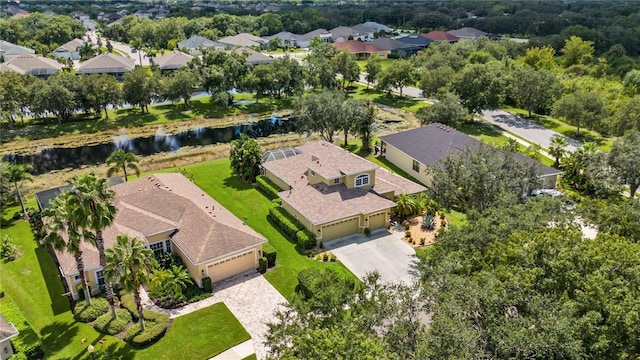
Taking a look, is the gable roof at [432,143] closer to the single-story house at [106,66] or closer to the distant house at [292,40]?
the single-story house at [106,66]

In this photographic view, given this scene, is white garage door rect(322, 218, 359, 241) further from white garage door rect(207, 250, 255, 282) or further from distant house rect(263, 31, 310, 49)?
distant house rect(263, 31, 310, 49)

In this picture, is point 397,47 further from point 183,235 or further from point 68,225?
point 68,225

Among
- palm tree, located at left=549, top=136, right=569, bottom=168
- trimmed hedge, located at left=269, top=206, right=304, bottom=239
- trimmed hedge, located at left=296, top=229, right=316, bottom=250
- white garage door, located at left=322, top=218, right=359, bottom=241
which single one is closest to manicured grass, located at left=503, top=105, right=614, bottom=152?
palm tree, located at left=549, top=136, right=569, bottom=168

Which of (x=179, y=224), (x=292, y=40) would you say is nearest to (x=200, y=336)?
(x=179, y=224)

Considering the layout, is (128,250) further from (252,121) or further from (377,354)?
(252,121)

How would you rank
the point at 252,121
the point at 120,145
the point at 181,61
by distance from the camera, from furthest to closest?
the point at 181,61 < the point at 252,121 < the point at 120,145

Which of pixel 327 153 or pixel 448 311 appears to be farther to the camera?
pixel 327 153

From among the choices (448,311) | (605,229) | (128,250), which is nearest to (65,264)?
(128,250)
